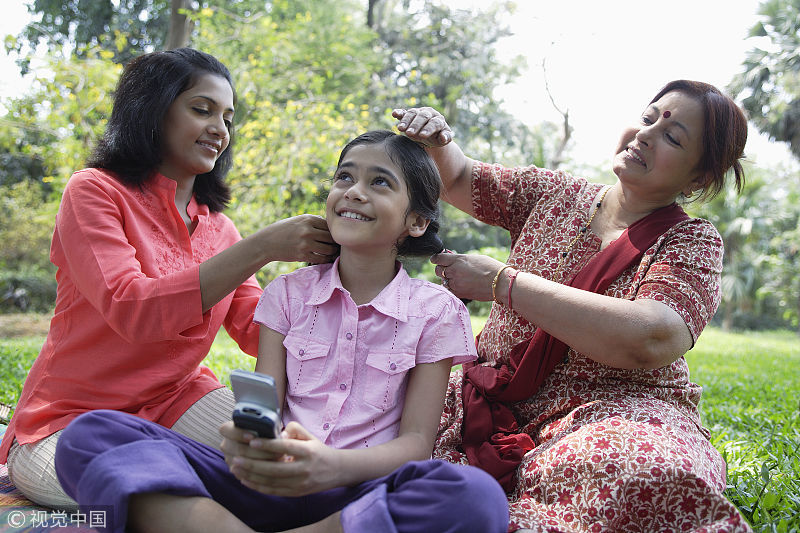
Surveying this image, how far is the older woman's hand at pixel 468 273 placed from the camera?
219cm

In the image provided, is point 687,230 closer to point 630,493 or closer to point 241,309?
point 630,493

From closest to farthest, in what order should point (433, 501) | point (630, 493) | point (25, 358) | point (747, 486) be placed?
1. point (433, 501)
2. point (630, 493)
3. point (747, 486)
4. point (25, 358)

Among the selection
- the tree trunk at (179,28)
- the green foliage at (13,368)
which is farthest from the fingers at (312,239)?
the tree trunk at (179,28)

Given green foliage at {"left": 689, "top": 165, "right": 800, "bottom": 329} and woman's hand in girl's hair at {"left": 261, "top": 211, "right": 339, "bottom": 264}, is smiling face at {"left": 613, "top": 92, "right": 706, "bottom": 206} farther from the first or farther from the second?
green foliage at {"left": 689, "top": 165, "right": 800, "bottom": 329}

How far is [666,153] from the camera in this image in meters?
2.25

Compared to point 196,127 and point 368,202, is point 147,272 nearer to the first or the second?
point 196,127

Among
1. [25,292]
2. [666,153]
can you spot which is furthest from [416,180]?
[25,292]

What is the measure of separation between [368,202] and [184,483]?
41.3 inches

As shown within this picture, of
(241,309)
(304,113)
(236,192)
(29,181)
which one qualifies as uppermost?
(304,113)

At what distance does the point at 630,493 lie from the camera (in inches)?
68.5

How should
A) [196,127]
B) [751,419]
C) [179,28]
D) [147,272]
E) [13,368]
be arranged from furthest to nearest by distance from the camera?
[179,28] → [13,368] → [751,419] → [196,127] → [147,272]

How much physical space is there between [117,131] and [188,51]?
1.39 feet

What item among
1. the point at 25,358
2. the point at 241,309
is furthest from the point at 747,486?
the point at 25,358

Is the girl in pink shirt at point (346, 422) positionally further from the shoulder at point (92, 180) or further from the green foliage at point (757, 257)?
the green foliage at point (757, 257)
